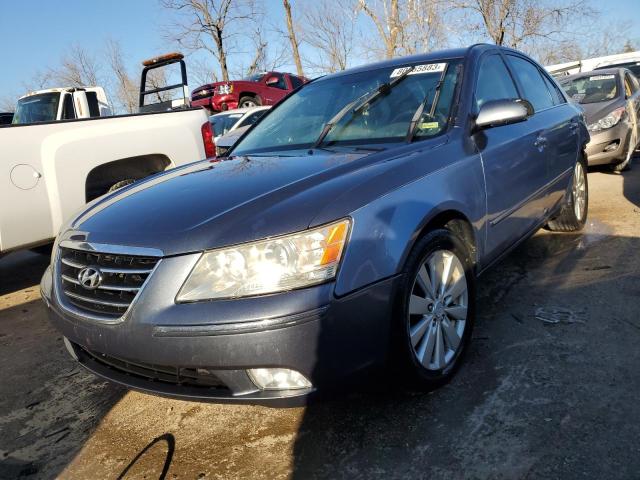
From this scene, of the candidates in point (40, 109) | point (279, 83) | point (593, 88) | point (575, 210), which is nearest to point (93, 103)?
point (40, 109)

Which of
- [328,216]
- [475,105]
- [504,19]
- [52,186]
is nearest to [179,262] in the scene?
[328,216]

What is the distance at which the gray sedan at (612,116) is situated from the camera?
729 cm

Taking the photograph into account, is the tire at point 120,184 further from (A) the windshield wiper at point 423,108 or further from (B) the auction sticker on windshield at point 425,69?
(A) the windshield wiper at point 423,108

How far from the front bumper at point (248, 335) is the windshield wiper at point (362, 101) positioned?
1.34 m

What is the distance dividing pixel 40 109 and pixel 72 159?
4557 millimetres

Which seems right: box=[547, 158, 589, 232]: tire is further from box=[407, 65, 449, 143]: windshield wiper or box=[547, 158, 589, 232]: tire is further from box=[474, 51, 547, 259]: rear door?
box=[407, 65, 449, 143]: windshield wiper

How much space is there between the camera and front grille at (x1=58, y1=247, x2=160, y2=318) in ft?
6.59

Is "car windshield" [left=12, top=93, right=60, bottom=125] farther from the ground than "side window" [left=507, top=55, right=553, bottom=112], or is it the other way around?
"car windshield" [left=12, top=93, right=60, bottom=125]

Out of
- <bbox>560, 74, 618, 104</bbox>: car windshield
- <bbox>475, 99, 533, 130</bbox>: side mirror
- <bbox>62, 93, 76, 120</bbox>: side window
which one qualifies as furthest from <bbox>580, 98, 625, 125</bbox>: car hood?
<bbox>62, 93, 76, 120</bbox>: side window

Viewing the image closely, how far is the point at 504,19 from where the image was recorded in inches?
757

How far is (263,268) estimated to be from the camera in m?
1.90

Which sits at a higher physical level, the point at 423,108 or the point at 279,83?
the point at 279,83

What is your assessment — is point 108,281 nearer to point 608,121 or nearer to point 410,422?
point 410,422

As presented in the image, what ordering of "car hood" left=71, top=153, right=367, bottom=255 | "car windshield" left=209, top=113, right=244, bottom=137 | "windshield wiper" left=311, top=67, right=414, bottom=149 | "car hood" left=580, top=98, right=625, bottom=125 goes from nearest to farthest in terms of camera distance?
"car hood" left=71, top=153, right=367, bottom=255, "windshield wiper" left=311, top=67, right=414, bottom=149, "car hood" left=580, top=98, right=625, bottom=125, "car windshield" left=209, top=113, right=244, bottom=137
